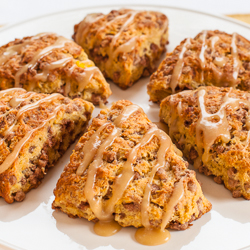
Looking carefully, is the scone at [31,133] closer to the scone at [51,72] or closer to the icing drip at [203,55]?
the scone at [51,72]

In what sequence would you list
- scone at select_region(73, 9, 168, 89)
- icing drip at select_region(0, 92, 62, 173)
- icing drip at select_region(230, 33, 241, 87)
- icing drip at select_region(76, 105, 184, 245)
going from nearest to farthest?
icing drip at select_region(76, 105, 184, 245), icing drip at select_region(0, 92, 62, 173), icing drip at select_region(230, 33, 241, 87), scone at select_region(73, 9, 168, 89)

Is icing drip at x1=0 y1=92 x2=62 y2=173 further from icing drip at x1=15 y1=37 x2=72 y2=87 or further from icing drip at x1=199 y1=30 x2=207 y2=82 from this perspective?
icing drip at x1=199 y1=30 x2=207 y2=82

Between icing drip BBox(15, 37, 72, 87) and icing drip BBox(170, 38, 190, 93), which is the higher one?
icing drip BBox(15, 37, 72, 87)

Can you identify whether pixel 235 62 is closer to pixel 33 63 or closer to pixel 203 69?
pixel 203 69

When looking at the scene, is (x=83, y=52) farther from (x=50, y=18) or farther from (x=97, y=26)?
(x=50, y=18)

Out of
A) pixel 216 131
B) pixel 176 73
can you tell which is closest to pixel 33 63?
pixel 176 73

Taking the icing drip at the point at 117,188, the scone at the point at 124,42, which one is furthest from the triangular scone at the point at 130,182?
the scone at the point at 124,42

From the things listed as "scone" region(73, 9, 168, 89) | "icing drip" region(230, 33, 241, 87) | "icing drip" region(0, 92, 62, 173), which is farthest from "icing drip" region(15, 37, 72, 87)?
"icing drip" region(230, 33, 241, 87)
